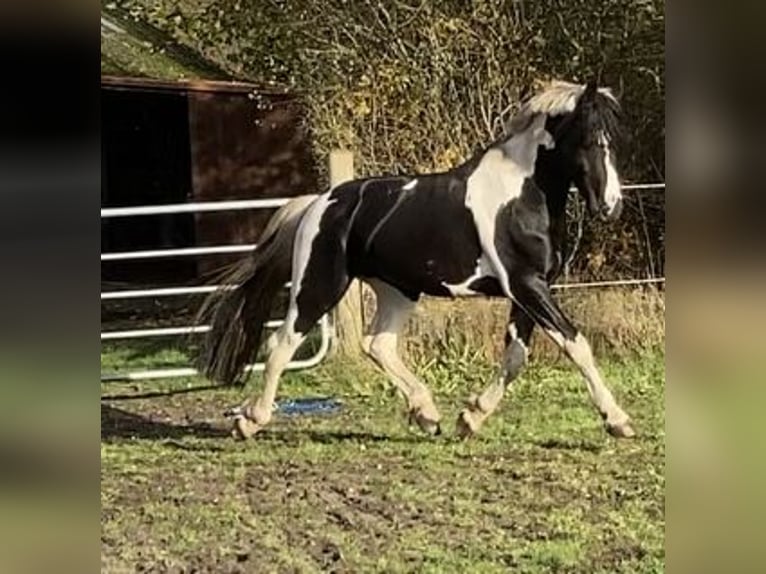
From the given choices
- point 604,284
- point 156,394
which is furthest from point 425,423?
point 156,394

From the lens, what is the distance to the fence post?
160 inches

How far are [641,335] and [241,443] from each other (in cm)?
138

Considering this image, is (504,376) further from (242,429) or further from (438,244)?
(242,429)

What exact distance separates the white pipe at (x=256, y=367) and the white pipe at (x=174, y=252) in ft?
1.18

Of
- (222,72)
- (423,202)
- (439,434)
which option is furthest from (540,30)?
(439,434)

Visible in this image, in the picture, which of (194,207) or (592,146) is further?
(592,146)

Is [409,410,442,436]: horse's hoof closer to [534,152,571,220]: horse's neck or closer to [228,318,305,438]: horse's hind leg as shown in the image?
[228,318,305,438]: horse's hind leg

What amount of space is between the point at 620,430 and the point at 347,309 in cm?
100

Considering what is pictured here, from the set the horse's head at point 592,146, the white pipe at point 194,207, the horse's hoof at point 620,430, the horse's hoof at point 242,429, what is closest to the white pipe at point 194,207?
the white pipe at point 194,207

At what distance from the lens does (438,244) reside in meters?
4.10

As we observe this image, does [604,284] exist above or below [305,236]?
below

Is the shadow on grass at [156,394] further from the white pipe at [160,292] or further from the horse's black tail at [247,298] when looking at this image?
the white pipe at [160,292]

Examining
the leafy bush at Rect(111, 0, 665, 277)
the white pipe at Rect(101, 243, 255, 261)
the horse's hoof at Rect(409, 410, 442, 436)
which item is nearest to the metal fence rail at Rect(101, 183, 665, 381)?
the white pipe at Rect(101, 243, 255, 261)

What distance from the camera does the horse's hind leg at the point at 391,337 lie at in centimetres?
411
